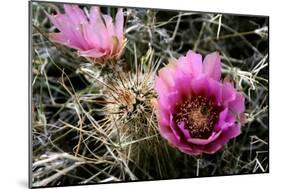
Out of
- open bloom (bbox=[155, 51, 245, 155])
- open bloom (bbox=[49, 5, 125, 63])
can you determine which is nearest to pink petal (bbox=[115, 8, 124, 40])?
open bloom (bbox=[49, 5, 125, 63])

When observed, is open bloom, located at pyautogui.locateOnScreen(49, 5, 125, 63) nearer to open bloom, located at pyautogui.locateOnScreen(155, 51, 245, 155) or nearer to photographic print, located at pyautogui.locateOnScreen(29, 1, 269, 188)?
photographic print, located at pyautogui.locateOnScreen(29, 1, 269, 188)

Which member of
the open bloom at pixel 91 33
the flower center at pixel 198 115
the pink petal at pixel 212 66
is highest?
the open bloom at pixel 91 33

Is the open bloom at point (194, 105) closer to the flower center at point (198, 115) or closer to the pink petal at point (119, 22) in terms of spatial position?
the flower center at point (198, 115)

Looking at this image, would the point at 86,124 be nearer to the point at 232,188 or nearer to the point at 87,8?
the point at 87,8

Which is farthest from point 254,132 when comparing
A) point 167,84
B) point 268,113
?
point 167,84

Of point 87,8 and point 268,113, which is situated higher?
point 87,8

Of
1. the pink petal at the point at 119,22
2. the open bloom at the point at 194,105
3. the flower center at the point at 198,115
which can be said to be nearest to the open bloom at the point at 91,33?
the pink petal at the point at 119,22
